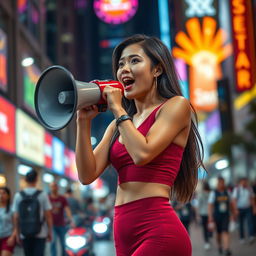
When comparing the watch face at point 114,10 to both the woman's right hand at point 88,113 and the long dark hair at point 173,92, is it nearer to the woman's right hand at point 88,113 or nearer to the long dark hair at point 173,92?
the long dark hair at point 173,92

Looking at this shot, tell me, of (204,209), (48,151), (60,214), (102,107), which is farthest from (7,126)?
(102,107)

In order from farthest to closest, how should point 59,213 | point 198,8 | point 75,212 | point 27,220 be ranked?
point 198,8 < point 75,212 < point 59,213 < point 27,220

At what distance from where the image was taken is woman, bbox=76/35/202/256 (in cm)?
247

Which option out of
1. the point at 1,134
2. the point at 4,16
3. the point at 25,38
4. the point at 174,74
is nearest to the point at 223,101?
the point at 25,38

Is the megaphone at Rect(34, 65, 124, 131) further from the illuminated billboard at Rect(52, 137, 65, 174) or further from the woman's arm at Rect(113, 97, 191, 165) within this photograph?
the illuminated billboard at Rect(52, 137, 65, 174)

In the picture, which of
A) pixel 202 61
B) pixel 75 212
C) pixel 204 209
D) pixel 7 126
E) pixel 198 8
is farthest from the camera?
pixel 202 61

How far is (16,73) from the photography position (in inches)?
877

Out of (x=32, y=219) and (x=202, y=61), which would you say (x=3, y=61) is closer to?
(x=32, y=219)

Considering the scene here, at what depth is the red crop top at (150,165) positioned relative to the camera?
2549mm

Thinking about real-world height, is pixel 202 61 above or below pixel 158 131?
→ above

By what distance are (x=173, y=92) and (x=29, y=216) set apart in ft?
17.3

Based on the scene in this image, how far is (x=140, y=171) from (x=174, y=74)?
54cm

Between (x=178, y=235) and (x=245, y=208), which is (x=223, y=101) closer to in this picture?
(x=245, y=208)

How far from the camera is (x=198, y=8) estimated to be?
19.3 metres
